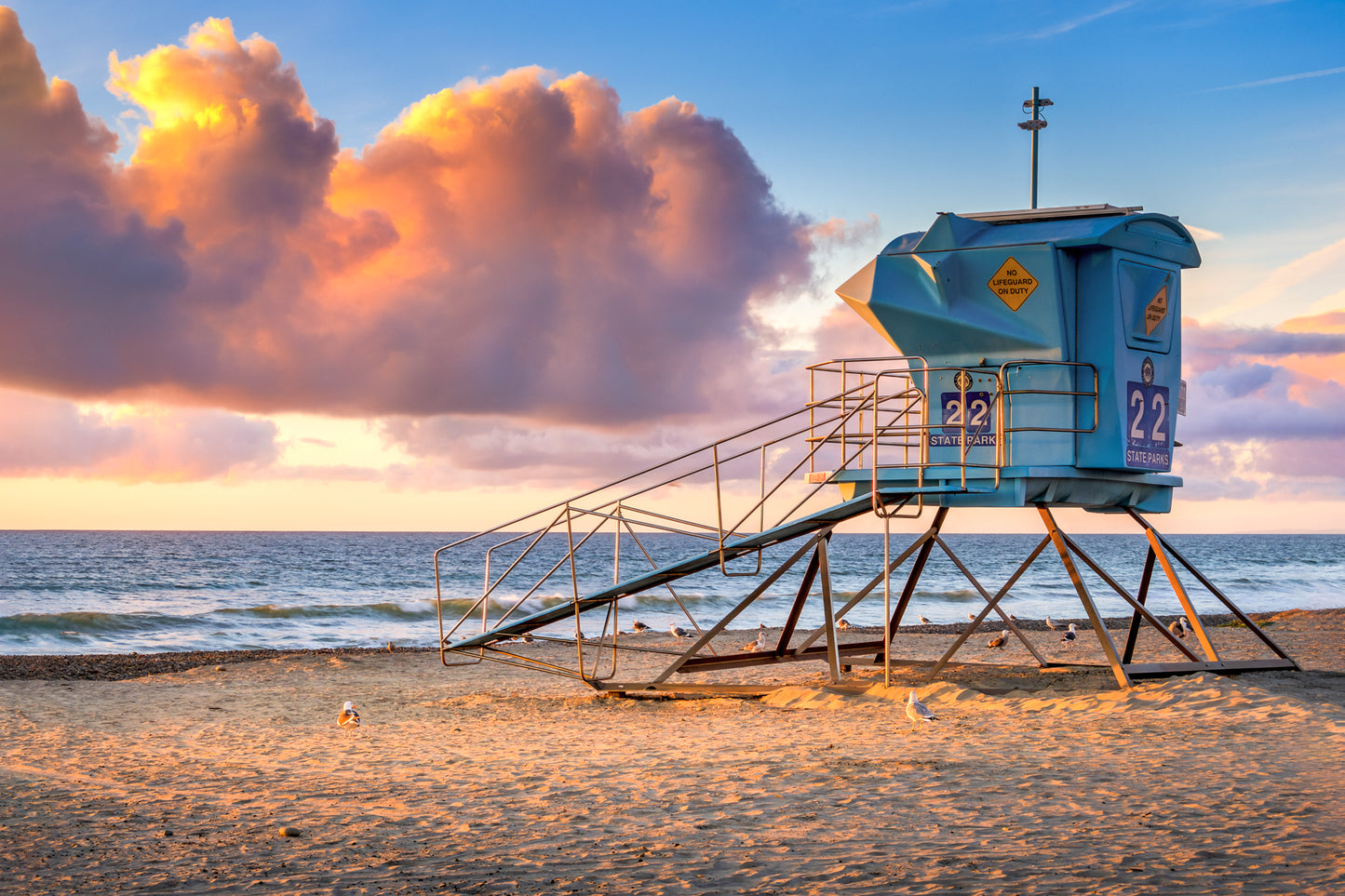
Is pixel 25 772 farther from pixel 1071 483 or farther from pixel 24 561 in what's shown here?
pixel 24 561

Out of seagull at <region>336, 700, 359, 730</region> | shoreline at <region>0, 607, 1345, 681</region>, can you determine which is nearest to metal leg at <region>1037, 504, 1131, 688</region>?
seagull at <region>336, 700, 359, 730</region>

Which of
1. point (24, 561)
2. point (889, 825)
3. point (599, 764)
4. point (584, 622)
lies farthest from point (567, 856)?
point (24, 561)

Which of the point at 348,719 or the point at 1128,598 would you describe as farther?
the point at 1128,598

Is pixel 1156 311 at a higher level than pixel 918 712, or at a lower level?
higher

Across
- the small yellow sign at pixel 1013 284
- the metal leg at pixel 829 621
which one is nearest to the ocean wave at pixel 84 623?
the metal leg at pixel 829 621

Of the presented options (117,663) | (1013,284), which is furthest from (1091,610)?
(117,663)

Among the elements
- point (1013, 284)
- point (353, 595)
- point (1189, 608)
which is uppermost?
point (1013, 284)

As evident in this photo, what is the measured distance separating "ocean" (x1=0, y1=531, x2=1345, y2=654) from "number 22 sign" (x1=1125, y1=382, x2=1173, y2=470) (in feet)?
20.6

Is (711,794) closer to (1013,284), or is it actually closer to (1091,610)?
(1091,610)

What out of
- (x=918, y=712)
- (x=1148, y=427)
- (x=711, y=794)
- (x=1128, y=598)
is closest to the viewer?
(x=711, y=794)

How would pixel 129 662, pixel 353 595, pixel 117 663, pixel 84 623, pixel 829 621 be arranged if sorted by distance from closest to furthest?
pixel 829 621, pixel 117 663, pixel 129 662, pixel 84 623, pixel 353 595

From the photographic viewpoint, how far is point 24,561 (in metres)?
76.2

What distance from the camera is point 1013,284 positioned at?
1343 centimetres

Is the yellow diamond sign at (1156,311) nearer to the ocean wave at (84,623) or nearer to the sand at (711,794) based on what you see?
the sand at (711,794)
